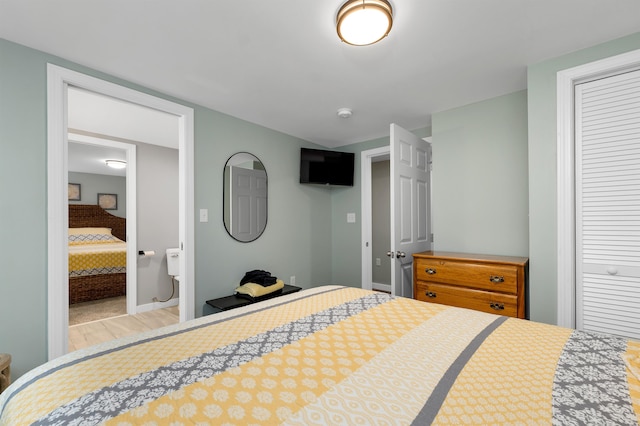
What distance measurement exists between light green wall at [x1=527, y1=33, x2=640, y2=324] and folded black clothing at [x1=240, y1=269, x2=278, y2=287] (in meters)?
2.22

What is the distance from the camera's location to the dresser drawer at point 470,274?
219 centimetres

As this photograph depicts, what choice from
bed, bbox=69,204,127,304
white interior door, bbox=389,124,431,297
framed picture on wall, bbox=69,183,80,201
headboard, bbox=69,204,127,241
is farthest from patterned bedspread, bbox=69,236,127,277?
white interior door, bbox=389,124,431,297

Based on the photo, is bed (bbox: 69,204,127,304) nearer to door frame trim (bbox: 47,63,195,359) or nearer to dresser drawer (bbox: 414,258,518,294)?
door frame trim (bbox: 47,63,195,359)

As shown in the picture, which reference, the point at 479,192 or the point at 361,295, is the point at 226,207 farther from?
the point at 479,192

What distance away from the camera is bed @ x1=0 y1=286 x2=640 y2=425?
669mm

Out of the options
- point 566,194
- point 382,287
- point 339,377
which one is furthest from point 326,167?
point 339,377

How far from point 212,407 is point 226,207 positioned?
8.21ft

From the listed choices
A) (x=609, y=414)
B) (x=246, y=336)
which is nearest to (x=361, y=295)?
(x=246, y=336)

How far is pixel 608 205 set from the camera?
74.1 inches

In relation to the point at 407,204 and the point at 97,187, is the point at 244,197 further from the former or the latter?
the point at 97,187

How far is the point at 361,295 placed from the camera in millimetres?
1682

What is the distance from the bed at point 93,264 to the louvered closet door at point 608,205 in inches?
217

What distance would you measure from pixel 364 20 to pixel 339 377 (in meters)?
1.61

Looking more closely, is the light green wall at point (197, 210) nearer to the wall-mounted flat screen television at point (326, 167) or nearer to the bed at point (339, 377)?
the wall-mounted flat screen television at point (326, 167)
